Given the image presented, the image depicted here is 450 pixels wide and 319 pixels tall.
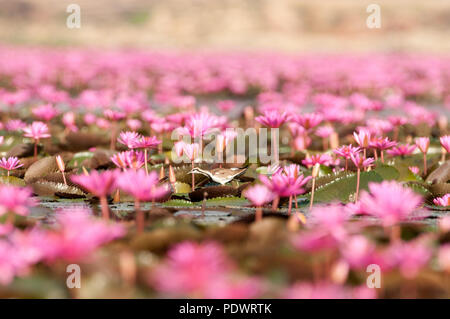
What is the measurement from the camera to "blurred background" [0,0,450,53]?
38.0 m

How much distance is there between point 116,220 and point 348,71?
1354 centimetres

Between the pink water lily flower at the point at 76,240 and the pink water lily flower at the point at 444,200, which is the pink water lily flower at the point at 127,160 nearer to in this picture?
the pink water lily flower at the point at 76,240

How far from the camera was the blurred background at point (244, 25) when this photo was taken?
38.0 metres

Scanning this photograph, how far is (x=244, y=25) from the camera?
43.8m

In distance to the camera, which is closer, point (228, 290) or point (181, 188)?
point (228, 290)

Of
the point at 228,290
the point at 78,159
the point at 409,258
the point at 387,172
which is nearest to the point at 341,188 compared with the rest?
the point at 387,172

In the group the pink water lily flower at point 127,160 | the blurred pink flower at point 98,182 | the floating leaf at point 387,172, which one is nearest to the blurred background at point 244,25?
the floating leaf at point 387,172

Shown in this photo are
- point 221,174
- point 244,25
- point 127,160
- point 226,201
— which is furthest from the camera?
point 244,25

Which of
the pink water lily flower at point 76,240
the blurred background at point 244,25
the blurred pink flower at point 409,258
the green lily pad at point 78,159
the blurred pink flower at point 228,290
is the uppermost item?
the blurred background at point 244,25

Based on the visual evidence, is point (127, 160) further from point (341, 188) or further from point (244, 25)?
point (244, 25)

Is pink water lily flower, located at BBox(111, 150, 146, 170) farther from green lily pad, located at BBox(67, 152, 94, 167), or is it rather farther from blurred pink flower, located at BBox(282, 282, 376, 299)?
green lily pad, located at BBox(67, 152, 94, 167)

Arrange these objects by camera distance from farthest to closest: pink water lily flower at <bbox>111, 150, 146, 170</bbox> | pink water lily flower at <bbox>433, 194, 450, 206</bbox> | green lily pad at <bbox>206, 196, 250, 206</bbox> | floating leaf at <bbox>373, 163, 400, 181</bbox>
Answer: floating leaf at <bbox>373, 163, 400, 181</bbox>
green lily pad at <bbox>206, 196, 250, 206</bbox>
pink water lily flower at <bbox>433, 194, 450, 206</bbox>
pink water lily flower at <bbox>111, 150, 146, 170</bbox>

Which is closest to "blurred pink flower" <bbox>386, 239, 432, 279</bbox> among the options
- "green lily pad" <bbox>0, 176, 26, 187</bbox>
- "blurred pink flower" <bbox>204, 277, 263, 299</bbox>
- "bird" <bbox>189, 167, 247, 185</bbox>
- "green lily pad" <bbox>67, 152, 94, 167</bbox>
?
"blurred pink flower" <bbox>204, 277, 263, 299</bbox>
